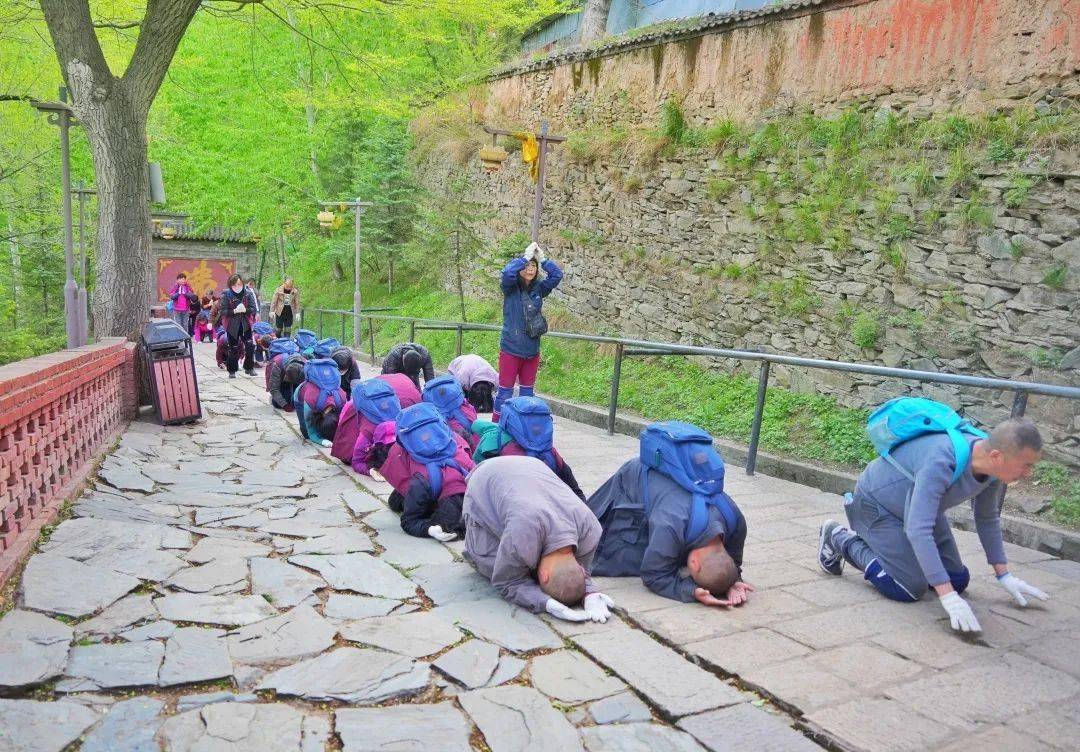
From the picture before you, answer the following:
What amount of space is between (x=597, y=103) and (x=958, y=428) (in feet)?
41.9

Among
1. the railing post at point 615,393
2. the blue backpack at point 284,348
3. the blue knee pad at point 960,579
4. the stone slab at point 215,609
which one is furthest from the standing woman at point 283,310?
the blue knee pad at point 960,579

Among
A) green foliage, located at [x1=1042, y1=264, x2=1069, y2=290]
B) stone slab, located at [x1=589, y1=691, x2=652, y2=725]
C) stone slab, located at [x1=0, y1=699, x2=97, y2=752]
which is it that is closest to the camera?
stone slab, located at [x1=0, y1=699, x2=97, y2=752]

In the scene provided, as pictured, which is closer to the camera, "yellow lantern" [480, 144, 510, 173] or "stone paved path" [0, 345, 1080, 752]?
"stone paved path" [0, 345, 1080, 752]

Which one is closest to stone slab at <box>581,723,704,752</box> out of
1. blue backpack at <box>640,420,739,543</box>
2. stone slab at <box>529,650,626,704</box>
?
stone slab at <box>529,650,626,704</box>

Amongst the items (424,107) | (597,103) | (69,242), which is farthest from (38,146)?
(597,103)

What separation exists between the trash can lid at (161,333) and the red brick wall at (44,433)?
3.51ft

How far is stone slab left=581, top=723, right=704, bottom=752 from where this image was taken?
8.70 feet

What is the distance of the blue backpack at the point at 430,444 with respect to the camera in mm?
4934

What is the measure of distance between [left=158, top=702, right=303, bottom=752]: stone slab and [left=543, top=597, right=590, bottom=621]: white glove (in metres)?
1.27

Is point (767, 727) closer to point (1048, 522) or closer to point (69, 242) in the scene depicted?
point (1048, 522)

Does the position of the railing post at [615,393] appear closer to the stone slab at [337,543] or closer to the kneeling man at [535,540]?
the stone slab at [337,543]

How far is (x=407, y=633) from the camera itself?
348cm

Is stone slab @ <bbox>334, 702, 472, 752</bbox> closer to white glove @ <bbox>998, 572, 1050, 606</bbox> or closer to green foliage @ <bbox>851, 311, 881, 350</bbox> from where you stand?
white glove @ <bbox>998, 572, 1050, 606</bbox>

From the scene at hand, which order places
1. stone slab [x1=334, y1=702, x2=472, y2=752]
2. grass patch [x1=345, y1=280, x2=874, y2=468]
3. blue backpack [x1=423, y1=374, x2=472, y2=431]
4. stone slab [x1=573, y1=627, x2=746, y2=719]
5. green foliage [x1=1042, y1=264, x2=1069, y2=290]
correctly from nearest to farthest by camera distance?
stone slab [x1=334, y1=702, x2=472, y2=752] → stone slab [x1=573, y1=627, x2=746, y2=719] → blue backpack [x1=423, y1=374, x2=472, y2=431] → grass patch [x1=345, y1=280, x2=874, y2=468] → green foliage [x1=1042, y1=264, x2=1069, y2=290]
